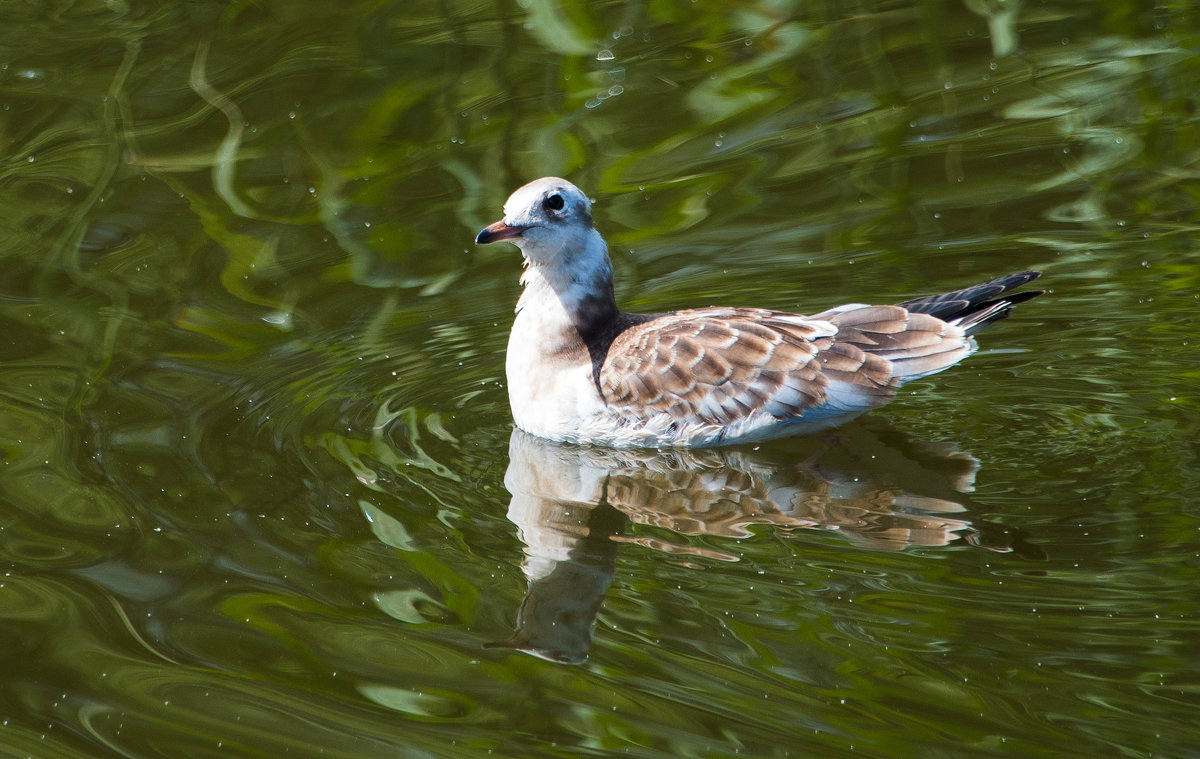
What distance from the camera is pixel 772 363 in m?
7.55

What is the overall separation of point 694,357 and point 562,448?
85 centimetres

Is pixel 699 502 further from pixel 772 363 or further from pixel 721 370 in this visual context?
pixel 772 363

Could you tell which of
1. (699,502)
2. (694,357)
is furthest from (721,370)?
(699,502)

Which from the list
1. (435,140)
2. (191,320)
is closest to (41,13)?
(435,140)

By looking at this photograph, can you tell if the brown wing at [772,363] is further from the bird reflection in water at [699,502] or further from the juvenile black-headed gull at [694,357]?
the bird reflection in water at [699,502]

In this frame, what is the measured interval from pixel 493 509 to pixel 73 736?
7.28ft

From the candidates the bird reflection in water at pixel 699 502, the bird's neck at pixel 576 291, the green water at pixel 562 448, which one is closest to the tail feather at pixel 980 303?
the green water at pixel 562 448

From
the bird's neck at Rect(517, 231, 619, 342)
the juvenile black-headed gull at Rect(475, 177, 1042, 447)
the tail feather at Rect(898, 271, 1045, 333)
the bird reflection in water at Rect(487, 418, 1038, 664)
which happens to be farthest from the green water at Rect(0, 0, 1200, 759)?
the bird's neck at Rect(517, 231, 619, 342)

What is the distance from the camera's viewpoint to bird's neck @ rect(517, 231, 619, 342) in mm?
7820

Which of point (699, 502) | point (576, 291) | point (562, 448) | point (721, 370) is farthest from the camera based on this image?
point (576, 291)

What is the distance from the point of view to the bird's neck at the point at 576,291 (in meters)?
7.82

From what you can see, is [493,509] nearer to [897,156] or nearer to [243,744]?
[243,744]

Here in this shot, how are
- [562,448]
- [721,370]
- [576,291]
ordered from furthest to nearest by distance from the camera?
[576,291]
[562,448]
[721,370]

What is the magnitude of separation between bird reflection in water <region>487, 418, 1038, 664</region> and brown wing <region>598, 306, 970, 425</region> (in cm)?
27
